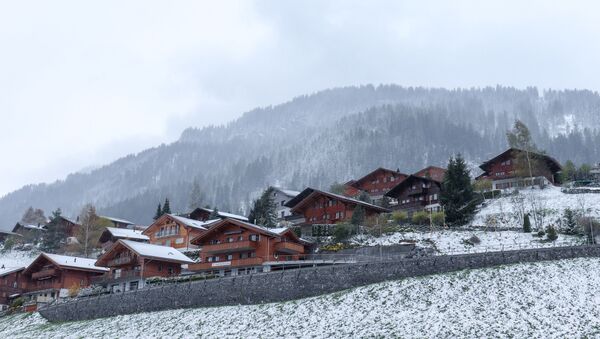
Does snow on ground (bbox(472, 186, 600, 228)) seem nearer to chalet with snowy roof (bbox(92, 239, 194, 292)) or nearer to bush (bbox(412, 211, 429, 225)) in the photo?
bush (bbox(412, 211, 429, 225))

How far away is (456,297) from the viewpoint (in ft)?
128

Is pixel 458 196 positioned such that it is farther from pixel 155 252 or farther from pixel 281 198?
pixel 281 198

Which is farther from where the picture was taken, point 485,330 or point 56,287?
point 56,287

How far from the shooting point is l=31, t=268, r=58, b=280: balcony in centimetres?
7588

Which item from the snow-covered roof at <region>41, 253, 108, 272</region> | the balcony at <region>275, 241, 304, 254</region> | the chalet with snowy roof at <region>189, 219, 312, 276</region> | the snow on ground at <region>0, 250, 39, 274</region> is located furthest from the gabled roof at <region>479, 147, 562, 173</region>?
the snow on ground at <region>0, 250, 39, 274</region>

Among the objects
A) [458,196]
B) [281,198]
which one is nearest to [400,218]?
[458,196]

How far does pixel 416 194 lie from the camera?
288 feet

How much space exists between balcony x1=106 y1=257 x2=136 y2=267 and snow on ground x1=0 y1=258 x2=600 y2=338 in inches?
830

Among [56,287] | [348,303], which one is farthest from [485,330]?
[56,287]

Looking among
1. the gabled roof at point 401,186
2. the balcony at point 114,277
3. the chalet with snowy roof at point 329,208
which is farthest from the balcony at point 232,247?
the gabled roof at point 401,186

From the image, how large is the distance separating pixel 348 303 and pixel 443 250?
20.4 m

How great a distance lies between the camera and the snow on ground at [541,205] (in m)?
66.0

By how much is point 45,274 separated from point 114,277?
11.7 meters

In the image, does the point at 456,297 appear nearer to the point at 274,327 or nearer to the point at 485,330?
the point at 485,330
